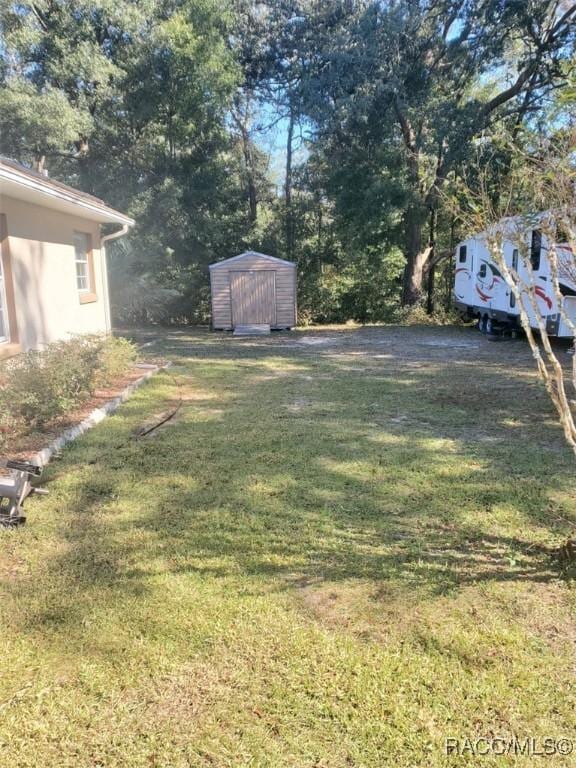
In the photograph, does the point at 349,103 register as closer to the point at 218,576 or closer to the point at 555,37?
the point at 555,37

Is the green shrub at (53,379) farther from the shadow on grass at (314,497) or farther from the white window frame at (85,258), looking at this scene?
the white window frame at (85,258)

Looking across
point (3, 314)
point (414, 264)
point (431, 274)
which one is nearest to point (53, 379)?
point (3, 314)

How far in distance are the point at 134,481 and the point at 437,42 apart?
15104 mm

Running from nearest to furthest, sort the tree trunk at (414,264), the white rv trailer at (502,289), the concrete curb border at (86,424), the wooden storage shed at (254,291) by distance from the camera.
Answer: the concrete curb border at (86,424), the white rv trailer at (502,289), the wooden storage shed at (254,291), the tree trunk at (414,264)

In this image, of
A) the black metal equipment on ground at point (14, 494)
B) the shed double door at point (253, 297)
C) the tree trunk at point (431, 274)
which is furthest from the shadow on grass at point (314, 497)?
the tree trunk at point (431, 274)

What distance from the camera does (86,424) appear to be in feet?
18.0

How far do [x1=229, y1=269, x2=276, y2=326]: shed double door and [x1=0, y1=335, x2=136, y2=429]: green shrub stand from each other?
903cm

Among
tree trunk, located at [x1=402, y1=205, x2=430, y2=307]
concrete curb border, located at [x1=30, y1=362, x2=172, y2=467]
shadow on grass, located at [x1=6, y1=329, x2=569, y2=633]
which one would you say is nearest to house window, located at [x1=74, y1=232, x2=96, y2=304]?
concrete curb border, located at [x1=30, y1=362, x2=172, y2=467]

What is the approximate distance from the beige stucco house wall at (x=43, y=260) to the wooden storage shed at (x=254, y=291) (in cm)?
622

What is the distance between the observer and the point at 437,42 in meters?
14.3

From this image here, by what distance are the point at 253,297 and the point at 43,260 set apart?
8.78 metres

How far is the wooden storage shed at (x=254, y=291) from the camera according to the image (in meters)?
15.7

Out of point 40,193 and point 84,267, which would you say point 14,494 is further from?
point 84,267

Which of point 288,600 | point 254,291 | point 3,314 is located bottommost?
point 288,600
